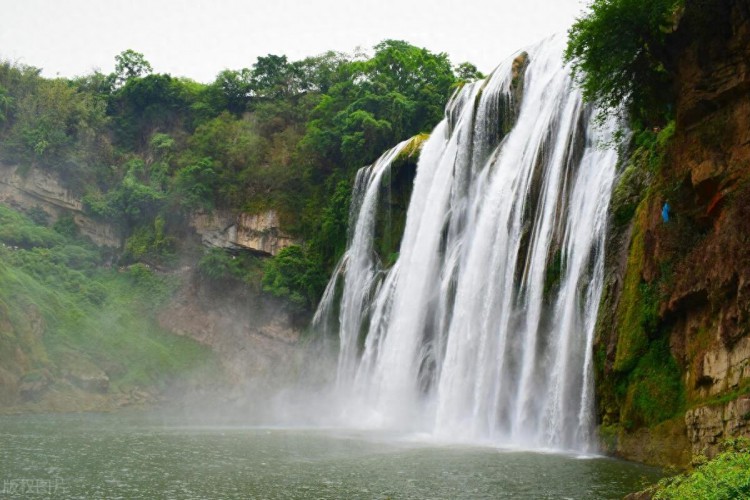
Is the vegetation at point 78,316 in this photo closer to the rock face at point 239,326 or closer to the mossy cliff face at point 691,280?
the rock face at point 239,326

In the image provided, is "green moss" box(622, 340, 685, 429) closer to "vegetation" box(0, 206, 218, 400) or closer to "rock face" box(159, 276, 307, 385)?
"rock face" box(159, 276, 307, 385)

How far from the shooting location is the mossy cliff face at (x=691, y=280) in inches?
555

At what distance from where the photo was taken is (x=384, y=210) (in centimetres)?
3772

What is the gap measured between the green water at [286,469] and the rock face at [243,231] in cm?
2272

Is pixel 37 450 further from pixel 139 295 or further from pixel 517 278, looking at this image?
pixel 139 295

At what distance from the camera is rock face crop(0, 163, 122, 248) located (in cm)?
4878

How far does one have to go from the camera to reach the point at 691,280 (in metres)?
15.6

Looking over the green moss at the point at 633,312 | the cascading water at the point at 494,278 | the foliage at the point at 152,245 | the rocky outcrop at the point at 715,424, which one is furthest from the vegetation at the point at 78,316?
the rocky outcrop at the point at 715,424

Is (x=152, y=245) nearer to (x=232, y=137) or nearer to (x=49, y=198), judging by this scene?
(x=49, y=198)

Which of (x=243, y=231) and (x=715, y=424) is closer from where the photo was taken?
(x=715, y=424)

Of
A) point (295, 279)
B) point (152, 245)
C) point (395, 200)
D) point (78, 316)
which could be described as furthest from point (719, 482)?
point (152, 245)

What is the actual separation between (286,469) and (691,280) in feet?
29.3

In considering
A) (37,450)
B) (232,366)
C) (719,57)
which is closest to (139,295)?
(232,366)

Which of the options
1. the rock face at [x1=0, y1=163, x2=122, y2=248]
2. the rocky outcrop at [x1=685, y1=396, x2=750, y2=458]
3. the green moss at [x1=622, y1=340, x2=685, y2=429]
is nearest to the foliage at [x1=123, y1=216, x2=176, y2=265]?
the rock face at [x1=0, y1=163, x2=122, y2=248]
